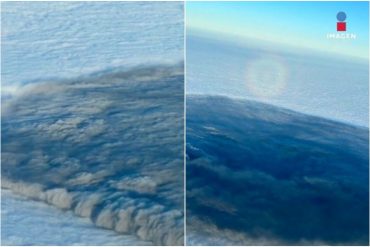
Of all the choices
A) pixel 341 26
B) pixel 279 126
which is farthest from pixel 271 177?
pixel 341 26

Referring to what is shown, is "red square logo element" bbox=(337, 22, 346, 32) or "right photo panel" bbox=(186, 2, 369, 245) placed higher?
"red square logo element" bbox=(337, 22, 346, 32)

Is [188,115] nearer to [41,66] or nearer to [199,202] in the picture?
[199,202]

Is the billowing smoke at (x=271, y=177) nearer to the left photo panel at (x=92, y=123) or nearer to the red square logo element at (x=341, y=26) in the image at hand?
the left photo panel at (x=92, y=123)

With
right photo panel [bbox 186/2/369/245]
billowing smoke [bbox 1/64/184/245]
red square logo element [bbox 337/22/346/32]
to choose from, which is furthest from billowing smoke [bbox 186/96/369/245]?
red square logo element [bbox 337/22/346/32]

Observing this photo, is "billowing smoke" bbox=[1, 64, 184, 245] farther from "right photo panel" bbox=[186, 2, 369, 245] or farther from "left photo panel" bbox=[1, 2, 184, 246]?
"right photo panel" bbox=[186, 2, 369, 245]

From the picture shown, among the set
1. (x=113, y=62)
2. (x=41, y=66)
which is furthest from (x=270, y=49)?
(x=41, y=66)

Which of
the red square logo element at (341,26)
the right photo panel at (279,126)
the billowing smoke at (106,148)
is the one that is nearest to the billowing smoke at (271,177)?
the right photo panel at (279,126)
